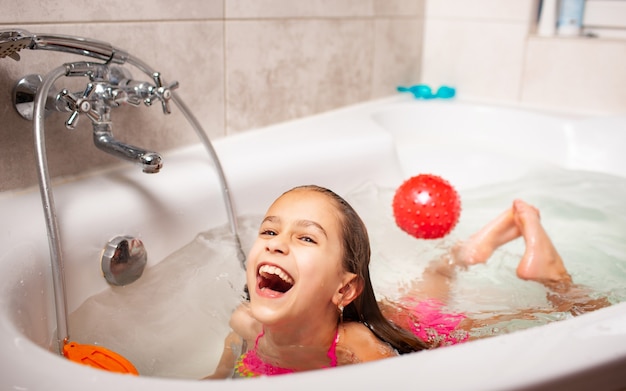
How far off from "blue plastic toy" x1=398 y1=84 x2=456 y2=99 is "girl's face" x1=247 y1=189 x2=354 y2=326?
127 centimetres

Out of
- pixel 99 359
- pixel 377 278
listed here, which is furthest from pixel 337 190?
pixel 99 359

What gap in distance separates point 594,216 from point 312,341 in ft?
3.03

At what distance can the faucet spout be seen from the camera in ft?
3.59

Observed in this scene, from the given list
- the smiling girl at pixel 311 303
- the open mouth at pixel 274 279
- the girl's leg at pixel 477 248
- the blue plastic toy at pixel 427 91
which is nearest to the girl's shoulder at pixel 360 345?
the smiling girl at pixel 311 303

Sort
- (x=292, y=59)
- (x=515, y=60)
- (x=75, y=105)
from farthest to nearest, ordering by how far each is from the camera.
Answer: (x=515, y=60) < (x=292, y=59) < (x=75, y=105)

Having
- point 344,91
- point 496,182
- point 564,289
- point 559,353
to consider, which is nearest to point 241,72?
point 344,91

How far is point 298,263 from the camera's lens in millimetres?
913

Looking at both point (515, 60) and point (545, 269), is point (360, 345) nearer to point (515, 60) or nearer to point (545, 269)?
point (545, 269)

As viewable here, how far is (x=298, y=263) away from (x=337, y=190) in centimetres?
61

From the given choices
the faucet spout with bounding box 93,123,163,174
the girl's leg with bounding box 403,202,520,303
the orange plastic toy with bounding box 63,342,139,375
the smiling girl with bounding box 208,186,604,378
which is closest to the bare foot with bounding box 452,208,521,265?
the girl's leg with bounding box 403,202,520,303

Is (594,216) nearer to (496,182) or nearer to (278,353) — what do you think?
(496,182)

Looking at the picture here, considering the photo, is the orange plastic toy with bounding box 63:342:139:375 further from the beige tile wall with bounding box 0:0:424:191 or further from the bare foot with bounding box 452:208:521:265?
the bare foot with bounding box 452:208:521:265

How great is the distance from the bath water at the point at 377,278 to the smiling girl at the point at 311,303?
85mm

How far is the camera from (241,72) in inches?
63.1
